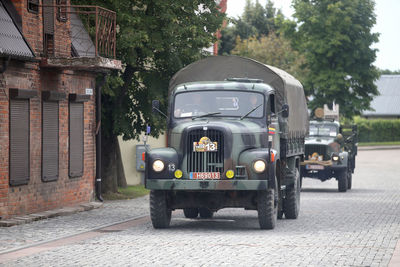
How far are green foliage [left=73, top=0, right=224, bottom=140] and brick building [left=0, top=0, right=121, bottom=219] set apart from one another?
0.99 metres

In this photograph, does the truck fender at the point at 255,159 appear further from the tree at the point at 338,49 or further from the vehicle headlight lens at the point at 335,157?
the tree at the point at 338,49

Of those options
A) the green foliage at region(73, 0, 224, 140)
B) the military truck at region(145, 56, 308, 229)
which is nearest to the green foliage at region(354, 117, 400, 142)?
the green foliage at region(73, 0, 224, 140)

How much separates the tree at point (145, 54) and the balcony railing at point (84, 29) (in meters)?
0.71

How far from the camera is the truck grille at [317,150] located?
30.3 m

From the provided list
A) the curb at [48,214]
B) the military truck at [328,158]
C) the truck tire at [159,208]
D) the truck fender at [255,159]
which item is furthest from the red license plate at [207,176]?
the military truck at [328,158]

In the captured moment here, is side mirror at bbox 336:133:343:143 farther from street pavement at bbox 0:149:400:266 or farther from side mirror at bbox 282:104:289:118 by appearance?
side mirror at bbox 282:104:289:118

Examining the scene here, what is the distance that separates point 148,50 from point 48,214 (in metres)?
6.71

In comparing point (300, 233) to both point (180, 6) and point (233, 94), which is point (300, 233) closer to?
point (233, 94)

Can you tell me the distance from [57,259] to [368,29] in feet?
166

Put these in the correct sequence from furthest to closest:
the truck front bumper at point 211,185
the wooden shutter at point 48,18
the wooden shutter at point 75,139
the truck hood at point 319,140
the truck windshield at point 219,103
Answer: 1. the truck hood at point 319,140
2. the wooden shutter at point 75,139
3. the wooden shutter at point 48,18
4. the truck windshield at point 219,103
5. the truck front bumper at point 211,185

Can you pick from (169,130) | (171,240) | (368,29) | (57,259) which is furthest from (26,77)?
(368,29)

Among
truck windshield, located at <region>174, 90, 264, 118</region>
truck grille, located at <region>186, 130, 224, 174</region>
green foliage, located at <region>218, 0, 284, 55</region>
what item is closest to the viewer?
truck grille, located at <region>186, 130, 224, 174</region>

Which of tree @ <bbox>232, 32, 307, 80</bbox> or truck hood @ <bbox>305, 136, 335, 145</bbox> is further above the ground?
tree @ <bbox>232, 32, 307, 80</bbox>

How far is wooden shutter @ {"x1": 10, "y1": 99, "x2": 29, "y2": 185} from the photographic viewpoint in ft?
59.1
